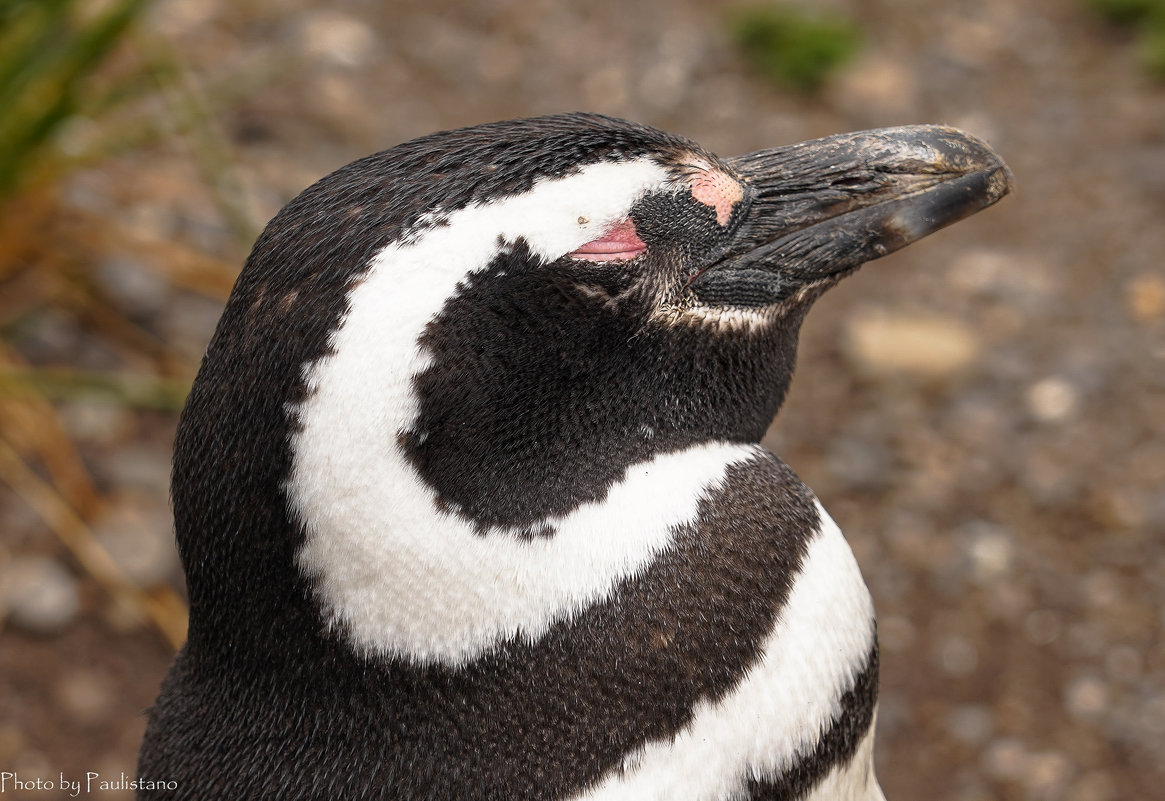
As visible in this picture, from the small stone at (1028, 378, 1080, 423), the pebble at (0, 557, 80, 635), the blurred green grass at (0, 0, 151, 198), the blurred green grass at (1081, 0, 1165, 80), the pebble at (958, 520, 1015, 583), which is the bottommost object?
the pebble at (958, 520, 1015, 583)

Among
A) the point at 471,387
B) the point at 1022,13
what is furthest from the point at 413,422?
the point at 1022,13

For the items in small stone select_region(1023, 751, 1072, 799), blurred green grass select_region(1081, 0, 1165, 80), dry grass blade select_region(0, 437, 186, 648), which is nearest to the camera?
small stone select_region(1023, 751, 1072, 799)

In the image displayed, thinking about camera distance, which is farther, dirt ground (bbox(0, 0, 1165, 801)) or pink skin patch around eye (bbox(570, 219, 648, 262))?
dirt ground (bbox(0, 0, 1165, 801))

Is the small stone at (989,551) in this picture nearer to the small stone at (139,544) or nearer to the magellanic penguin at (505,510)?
the magellanic penguin at (505,510)

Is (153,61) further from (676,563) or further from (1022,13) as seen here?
(1022,13)

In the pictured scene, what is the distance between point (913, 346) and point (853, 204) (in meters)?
1.95

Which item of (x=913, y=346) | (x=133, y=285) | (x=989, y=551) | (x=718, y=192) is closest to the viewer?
(x=718, y=192)

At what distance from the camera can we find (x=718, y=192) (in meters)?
1.28

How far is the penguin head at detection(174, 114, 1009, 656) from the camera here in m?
1.09

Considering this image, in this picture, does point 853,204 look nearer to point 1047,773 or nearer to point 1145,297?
point 1047,773

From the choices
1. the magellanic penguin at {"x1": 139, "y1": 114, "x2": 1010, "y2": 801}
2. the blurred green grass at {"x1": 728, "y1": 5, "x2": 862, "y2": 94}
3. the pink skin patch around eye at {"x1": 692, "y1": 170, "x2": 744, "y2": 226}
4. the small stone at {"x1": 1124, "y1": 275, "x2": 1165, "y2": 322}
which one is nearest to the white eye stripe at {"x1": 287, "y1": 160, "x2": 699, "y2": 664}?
the magellanic penguin at {"x1": 139, "y1": 114, "x2": 1010, "y2": 801}

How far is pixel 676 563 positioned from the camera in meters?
1.18

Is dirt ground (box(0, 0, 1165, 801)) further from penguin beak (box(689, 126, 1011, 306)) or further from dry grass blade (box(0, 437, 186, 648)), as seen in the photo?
penguin beak (box(689, 126, 1011, 306))

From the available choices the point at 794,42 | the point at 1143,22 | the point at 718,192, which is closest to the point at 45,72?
the point at 718,192
